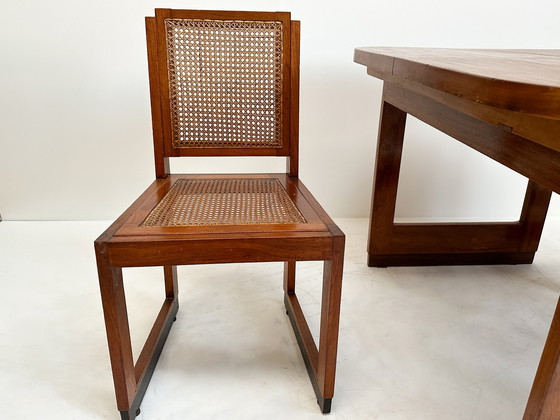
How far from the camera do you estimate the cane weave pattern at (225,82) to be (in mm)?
1178

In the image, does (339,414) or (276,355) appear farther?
(276,355)

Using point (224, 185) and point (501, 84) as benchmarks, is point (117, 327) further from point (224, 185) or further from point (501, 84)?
point (501, 84)

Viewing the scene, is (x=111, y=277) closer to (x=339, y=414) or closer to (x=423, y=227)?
(x=339, y=414)

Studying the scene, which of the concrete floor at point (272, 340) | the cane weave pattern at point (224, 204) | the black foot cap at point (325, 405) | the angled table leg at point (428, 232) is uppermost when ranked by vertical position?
the cane weave pattern at point (224, 204)

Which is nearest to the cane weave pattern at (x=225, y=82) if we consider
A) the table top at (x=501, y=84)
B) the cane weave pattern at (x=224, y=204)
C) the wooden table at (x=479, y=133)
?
the cane weave pattern at (x=224, y=204)

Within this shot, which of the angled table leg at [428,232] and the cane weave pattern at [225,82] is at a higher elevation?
the cane weave pattern at [225,82]

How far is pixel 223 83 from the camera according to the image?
3.99ft

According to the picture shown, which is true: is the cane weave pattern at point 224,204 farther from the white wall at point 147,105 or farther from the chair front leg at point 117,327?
the white wall at point 147,105

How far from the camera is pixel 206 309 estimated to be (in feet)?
4.64

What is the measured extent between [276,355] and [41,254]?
1.13 metres

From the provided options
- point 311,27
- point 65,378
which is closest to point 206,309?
point 65,378

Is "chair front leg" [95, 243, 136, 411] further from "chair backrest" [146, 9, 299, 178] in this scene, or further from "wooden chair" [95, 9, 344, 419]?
"chair backrest" [146, 9, 299, 178]

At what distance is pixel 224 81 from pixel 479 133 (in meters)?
0.67

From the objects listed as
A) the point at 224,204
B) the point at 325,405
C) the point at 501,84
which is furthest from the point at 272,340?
the point at 501,84
